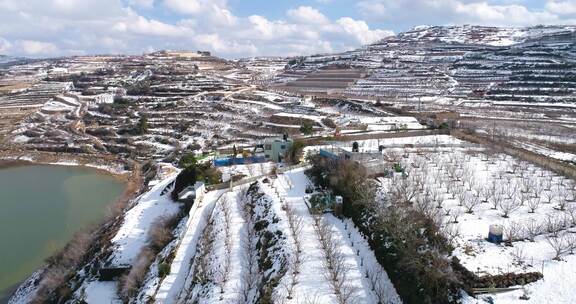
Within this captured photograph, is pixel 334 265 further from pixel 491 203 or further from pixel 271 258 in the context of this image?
Result: pixel 491 203

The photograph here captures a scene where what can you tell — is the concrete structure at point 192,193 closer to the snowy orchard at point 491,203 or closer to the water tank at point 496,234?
the snowy orchard at point 491,203

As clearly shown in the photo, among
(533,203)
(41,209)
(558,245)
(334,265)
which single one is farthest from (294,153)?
(558,245)

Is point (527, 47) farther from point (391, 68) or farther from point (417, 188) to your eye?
point (417, 188)

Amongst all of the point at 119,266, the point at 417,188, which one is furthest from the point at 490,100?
the point at 119,266

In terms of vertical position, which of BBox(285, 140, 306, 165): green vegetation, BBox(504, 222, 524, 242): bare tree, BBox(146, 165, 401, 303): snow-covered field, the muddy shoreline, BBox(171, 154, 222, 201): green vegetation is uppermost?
BBox(285, 140, 306, 165): green vegetation

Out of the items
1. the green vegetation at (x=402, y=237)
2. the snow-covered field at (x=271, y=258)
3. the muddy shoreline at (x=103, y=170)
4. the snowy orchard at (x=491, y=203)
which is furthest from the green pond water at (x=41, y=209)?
the snowy orchard at (x=491, y=203)

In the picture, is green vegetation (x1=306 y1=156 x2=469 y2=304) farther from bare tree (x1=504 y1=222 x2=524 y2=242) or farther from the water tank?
bare tree (x1=504 y1=222 x2=524 y2=242)

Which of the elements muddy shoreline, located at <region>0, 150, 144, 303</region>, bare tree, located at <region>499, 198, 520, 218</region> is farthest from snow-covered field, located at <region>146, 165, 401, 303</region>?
bare tree, located at <region>499, 198, 520, 218</region>
